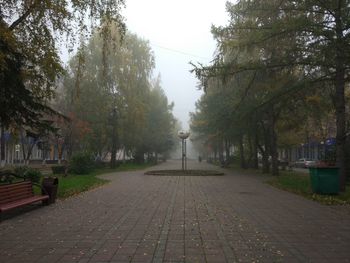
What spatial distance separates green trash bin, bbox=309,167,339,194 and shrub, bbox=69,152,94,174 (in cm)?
2059

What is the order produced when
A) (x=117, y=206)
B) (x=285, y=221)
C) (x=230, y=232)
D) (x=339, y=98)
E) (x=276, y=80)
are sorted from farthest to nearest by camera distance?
(x=276, y=80), (x=339, y=98), (x=117, y=206), (x=285, y=221), (x=230, y=232)

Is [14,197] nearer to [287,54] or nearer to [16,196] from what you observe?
[16,196]

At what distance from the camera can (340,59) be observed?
1593 centimetres

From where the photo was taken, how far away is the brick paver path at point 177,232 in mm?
7031

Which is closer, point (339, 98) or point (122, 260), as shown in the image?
point (122, 260)

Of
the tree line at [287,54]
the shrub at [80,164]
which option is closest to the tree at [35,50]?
the tree line at [287,54]

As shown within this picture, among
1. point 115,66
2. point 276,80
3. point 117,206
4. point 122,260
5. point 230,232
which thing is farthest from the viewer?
point 115,66

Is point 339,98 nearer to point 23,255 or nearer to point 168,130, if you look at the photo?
point 23,255

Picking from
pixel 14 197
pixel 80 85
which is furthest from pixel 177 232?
pixel 80 85

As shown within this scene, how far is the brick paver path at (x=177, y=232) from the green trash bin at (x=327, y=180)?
8.52 ft

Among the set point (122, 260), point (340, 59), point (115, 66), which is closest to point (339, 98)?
point (340, 59)

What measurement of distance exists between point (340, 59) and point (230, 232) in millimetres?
9541

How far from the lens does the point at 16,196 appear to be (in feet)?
38.7

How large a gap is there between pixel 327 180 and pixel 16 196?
10.8 meters
